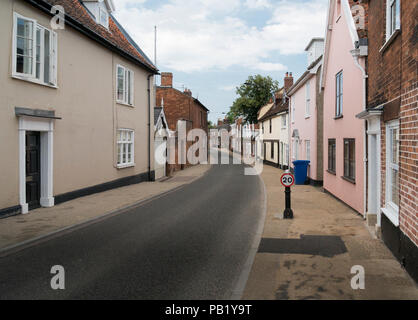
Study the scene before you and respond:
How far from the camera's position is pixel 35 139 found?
12.1 m

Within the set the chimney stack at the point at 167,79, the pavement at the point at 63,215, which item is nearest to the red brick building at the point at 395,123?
the pavement at the point at 63,215

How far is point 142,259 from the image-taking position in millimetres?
6773

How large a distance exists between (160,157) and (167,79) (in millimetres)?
18016

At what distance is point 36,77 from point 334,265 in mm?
10053

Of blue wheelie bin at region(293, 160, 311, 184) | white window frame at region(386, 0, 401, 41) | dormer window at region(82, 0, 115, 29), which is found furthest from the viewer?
blue wheelie bin at region(293, 160, 311, 184)

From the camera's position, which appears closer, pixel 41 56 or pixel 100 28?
pixel 41 56

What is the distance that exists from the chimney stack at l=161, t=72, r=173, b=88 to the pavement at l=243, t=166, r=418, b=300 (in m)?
31.5

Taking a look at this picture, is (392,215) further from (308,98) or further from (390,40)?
(308,98)

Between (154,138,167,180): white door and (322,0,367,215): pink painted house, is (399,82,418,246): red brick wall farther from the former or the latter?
(154,138,167,180): white door

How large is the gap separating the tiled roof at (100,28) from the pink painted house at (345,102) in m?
9.13

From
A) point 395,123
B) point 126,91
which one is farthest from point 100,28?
point 395,123

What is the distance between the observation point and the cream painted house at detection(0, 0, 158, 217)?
413 inches

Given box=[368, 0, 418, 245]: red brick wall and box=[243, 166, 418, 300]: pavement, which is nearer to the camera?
box=[243, 166, 418, 300]: pavement

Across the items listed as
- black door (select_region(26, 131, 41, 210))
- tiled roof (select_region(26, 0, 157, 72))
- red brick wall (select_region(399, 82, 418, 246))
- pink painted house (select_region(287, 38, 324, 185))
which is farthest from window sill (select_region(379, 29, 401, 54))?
black door (select_region(26, 131, 41, 210))
